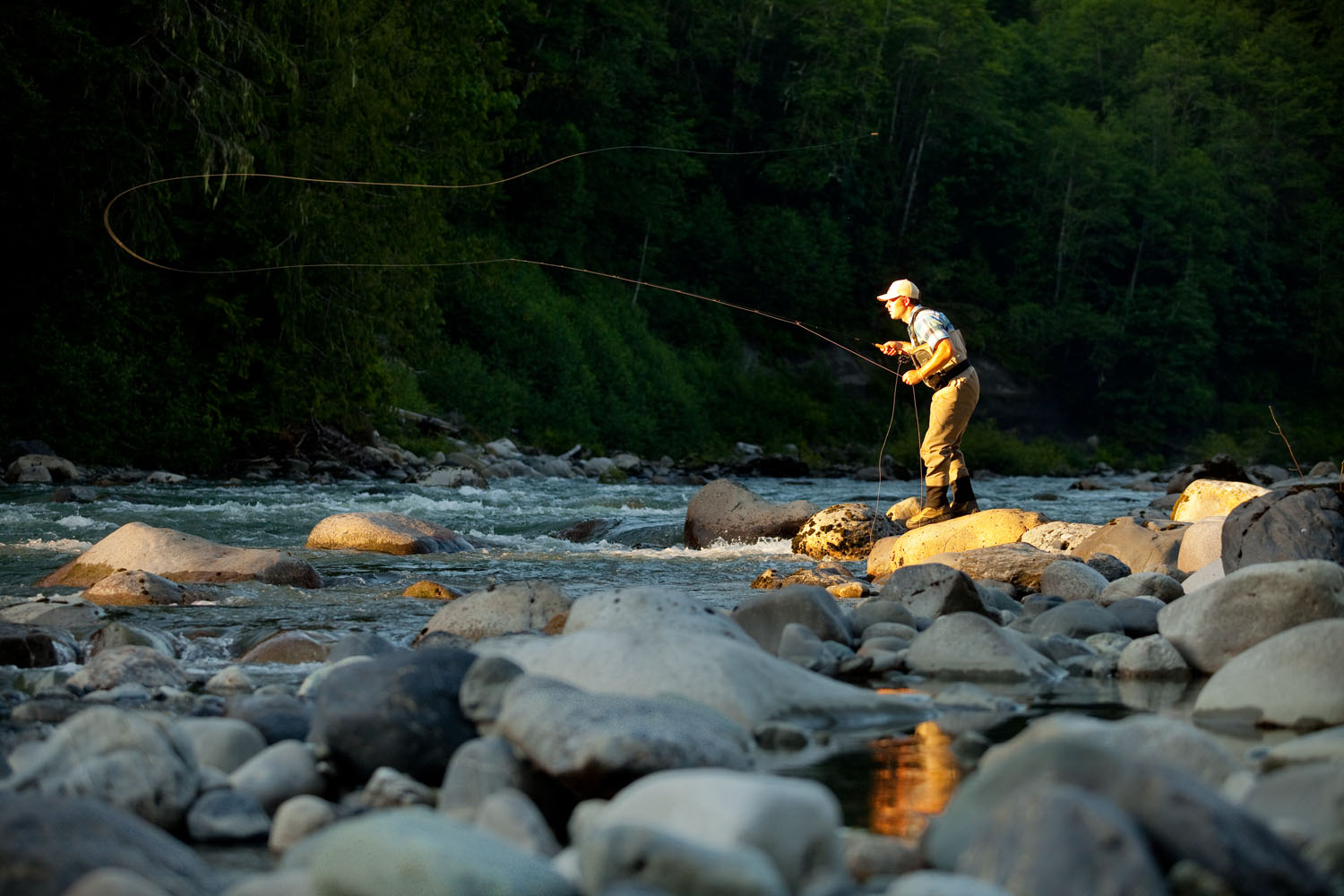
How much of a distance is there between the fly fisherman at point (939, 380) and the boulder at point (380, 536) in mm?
3418

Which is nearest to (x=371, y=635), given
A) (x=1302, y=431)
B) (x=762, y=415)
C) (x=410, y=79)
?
(x=410, y=79)

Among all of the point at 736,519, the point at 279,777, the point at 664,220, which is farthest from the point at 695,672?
the point at 664,220

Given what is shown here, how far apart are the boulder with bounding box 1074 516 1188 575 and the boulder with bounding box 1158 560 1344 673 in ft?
9.82

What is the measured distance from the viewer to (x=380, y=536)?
30.2 ft

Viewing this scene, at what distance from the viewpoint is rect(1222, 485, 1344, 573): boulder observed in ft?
19.5

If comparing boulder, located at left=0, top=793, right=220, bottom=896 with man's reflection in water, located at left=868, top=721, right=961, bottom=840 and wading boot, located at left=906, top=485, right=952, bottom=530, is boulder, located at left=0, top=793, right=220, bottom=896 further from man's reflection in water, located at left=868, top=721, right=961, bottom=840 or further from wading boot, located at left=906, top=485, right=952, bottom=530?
wading boot, located at left=906, top=485, right=952, bottom=530

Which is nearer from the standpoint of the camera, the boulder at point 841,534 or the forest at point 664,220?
the boulder at point 841,534

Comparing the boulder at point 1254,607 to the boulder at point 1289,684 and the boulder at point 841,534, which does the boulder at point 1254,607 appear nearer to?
the boulder at point 1289,684

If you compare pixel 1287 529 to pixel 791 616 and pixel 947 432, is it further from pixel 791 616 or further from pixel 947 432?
pixel 947 432

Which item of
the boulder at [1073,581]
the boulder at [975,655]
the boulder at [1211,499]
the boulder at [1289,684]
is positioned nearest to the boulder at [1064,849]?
the boulder at [1289,684]

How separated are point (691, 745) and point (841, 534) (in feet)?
23.2

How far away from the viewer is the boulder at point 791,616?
200 inches

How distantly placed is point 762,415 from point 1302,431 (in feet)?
76.8

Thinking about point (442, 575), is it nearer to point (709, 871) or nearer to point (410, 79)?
point (709, 871)
